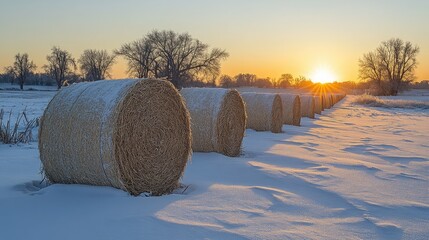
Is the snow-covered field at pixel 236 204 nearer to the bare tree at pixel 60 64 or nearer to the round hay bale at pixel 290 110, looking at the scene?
the round hay bale at pixel 290 110

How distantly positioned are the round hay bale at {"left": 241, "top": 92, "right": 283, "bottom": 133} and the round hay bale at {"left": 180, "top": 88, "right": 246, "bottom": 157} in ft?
12.1

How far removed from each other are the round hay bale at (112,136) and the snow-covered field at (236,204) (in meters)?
0.23

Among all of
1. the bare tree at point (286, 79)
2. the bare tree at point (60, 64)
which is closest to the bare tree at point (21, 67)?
the bare tree at point (60, 64)

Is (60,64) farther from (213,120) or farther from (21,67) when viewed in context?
(213,120)

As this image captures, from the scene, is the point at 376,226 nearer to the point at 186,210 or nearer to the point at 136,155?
the point at 186,210

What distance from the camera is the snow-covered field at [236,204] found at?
3605 millimetres

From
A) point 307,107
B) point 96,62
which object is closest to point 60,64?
point 96,62

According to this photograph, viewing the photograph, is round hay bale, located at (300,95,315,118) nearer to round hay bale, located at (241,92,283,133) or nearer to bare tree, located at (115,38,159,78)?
round hay bale, located at (241,92,283,133)

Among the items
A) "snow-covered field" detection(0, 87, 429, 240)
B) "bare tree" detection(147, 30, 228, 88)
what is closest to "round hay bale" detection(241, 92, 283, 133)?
"snow-covered field" detection(0, 87, 429, 240)

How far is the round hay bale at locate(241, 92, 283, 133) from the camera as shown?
40.4 feet

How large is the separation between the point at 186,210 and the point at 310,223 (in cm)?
116

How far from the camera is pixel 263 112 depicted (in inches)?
487

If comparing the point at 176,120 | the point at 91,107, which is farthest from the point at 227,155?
Result: the point at 91,107

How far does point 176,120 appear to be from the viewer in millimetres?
5754
